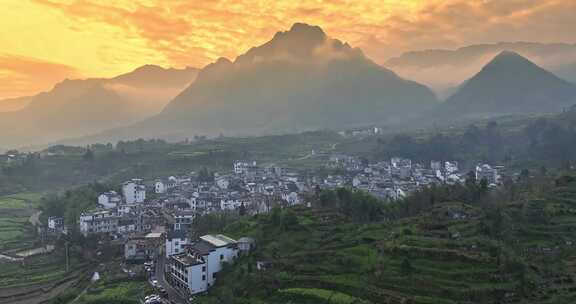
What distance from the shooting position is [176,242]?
43.3 meters

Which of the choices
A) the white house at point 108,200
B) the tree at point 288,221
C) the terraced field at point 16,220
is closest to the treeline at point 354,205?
the tree at point 288,221

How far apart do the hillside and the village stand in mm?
2550

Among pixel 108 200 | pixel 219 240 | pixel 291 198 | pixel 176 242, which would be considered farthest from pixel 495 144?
pixel 219 240

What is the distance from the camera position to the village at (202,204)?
36562mm

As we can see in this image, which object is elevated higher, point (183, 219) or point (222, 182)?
point (222, 182)

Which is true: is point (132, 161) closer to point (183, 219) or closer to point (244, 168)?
point (244, 168)

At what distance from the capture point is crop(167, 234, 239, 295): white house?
34.9 m

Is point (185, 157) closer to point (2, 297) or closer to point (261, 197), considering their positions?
point (261, 197)

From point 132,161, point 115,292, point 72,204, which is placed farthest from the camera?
point 132,161

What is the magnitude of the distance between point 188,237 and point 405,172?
1878 inches

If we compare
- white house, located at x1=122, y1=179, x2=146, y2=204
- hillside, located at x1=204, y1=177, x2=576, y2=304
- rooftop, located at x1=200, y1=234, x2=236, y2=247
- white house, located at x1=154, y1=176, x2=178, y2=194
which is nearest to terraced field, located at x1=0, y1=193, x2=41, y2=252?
white house, located at x1=122, y1=179, x2=146, y2=204

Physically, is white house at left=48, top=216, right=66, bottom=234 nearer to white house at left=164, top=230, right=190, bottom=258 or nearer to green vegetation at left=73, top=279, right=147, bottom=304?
white house at left=164, top=230, right=190, bottom=258

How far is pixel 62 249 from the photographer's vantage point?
49.4 m

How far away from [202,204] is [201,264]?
26900 millimetres
